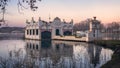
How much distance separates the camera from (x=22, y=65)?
1448cm

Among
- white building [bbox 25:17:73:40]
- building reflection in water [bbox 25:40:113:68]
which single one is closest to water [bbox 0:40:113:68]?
building reflection in water [bbox 25:40:113:68]

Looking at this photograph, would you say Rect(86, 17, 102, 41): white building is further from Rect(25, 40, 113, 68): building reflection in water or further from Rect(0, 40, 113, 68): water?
Rect(0, 40, 113, 68): water

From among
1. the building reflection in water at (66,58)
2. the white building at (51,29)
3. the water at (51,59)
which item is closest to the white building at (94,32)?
the white building at (51,29)

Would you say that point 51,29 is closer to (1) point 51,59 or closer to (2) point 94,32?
(2) point 94,32

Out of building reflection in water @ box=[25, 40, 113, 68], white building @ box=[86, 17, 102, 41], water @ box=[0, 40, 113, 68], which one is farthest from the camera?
white building @ box=[86, 17, 102, 41]

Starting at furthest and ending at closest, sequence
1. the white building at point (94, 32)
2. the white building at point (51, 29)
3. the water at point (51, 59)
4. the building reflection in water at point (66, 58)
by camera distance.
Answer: the white building at point (51, 29) → the white building at point (94, 32) → the building reflection in water at point (66, 58) → the water at point (51, 59)

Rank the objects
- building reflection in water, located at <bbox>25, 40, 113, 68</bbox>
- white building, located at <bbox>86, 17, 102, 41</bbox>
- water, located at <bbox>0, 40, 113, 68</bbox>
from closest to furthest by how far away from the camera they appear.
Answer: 1. water, located at <bbox>0, 40, 113, 68</bbox>
2. building reflection in water, located at <bbox>25, 40, 113, 68</bbox>
3. white building, located at <bbox>86, 17, 102, 41</bbox>

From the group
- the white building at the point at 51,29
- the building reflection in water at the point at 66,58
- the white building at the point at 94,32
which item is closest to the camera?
the building reflection in water at the point at 66,58

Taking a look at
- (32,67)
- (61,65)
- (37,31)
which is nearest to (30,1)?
(32,67)

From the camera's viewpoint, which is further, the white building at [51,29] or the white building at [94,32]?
the white building at [51,29]

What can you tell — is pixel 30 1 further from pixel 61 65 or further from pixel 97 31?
pixel 97 31

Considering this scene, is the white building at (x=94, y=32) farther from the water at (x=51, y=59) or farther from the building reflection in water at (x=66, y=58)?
the water at (x=51, y=59)

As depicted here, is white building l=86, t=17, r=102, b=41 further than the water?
Yes

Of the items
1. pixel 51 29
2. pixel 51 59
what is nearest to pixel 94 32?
pixel 51 29
